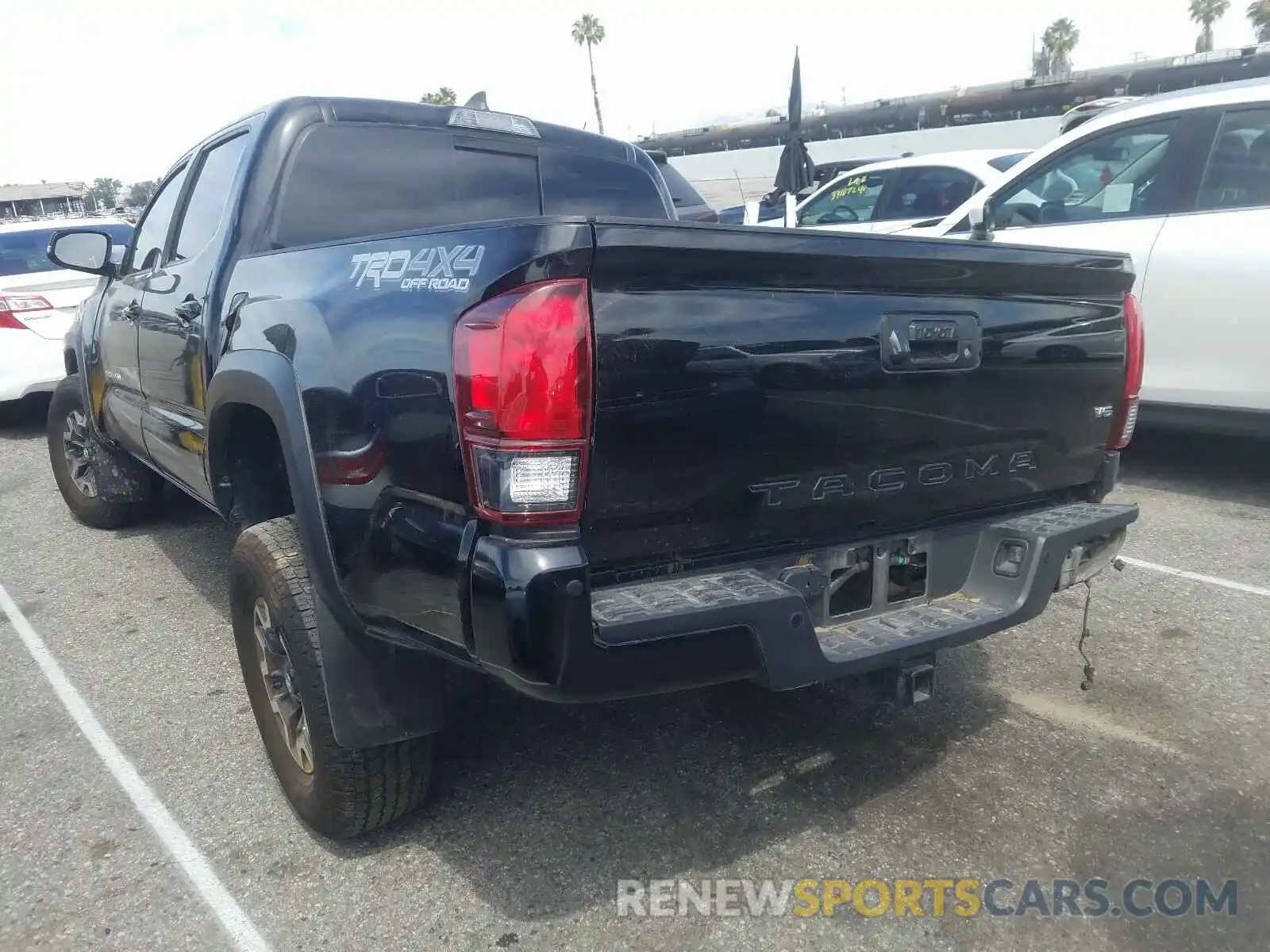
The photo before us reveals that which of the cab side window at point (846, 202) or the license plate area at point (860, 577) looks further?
the cab side window at point (846, 202)

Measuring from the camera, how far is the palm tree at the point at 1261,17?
5528 cm

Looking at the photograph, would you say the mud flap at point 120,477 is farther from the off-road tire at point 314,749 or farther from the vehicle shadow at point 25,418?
the vehicle shadow at point 25,418

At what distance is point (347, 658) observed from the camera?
8.02ft

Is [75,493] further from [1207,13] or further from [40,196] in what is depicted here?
[1207,13]

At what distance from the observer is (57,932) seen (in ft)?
7.95

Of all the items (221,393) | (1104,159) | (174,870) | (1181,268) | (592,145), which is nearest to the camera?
(174,870)

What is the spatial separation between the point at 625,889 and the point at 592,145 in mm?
2948

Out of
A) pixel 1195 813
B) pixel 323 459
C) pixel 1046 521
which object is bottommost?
pixel 1195 813

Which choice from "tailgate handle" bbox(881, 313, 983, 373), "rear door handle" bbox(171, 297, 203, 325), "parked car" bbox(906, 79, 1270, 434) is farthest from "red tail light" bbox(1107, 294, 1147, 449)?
"rear door handle" bbox(171, 297, 203, 325)

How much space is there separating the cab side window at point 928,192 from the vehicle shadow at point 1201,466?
8.77 ft

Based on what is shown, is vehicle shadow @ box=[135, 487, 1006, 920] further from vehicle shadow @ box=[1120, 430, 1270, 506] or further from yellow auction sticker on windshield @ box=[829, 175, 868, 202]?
yellow auction sticker on windshield @ box=[829, 175, 868, 202]

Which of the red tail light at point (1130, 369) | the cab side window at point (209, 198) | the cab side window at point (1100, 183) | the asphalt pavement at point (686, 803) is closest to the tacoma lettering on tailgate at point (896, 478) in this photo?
the red tail light at point (1130, 369)

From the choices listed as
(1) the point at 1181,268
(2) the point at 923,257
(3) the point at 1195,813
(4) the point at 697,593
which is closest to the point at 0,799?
(4) the point at 697,593

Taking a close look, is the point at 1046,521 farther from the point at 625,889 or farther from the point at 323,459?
the point at 323,459
